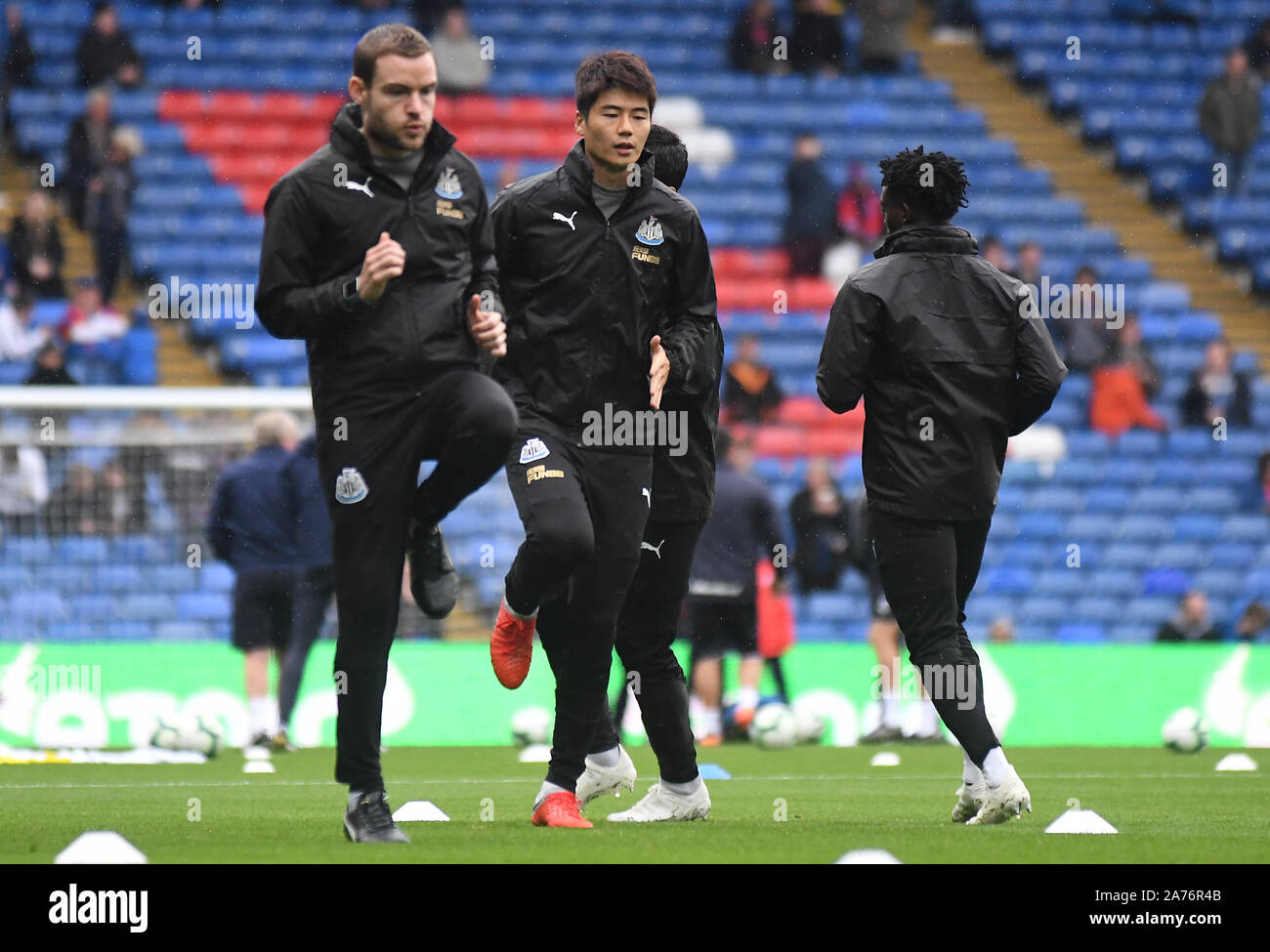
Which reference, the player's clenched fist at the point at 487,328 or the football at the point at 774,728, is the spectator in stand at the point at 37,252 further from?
the player's clenched fist at the point at 487,328

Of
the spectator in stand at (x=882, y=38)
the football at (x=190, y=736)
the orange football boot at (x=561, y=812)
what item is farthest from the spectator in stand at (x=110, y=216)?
the orange football boot at (x=561, y=812)

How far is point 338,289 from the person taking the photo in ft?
18.4

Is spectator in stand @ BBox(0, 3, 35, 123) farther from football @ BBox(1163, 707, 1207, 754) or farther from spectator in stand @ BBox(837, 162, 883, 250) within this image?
football @ BBox(1163, 707, 1207, 754)

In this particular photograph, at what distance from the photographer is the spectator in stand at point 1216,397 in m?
18.4

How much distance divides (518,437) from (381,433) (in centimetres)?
78

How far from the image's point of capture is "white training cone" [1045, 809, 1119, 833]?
6637 millimetres

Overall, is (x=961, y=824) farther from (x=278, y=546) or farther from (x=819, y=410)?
(x=819, y=410)

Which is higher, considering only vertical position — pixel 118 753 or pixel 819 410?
pixel 819 410

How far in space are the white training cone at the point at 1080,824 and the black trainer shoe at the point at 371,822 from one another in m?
2.15

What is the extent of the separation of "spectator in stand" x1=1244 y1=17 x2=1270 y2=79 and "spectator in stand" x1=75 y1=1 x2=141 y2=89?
11.4m

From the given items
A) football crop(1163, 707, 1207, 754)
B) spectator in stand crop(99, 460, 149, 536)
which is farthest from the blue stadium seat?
football crop(1163, 707, 1207, 754)

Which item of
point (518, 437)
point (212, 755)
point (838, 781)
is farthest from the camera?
point (212, 755)

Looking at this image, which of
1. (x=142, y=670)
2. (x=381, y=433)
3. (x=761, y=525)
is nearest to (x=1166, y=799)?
(x=381, y=433)

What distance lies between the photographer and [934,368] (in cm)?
710
